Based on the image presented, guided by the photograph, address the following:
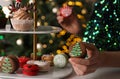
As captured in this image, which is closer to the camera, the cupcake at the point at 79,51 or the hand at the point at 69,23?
the cupcake at the point at 79,51

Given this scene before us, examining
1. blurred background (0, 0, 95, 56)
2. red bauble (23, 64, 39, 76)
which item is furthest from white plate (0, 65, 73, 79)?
blurred background (0, 0, 95, 56)

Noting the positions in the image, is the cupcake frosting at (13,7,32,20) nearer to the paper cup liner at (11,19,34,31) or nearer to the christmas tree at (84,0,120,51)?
the paper cup liner at (11,19,34,31)

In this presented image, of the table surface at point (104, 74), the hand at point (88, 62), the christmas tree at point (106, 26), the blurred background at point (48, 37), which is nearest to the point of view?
the hand at point (88, 62)

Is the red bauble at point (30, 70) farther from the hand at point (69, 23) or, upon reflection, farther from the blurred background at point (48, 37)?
the blurred background at point (48, 37)

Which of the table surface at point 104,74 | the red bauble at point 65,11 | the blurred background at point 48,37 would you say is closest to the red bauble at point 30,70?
the table surface at point 104,74

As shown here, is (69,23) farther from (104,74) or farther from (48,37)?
(48,37)

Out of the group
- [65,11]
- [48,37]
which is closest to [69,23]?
[65,11]
